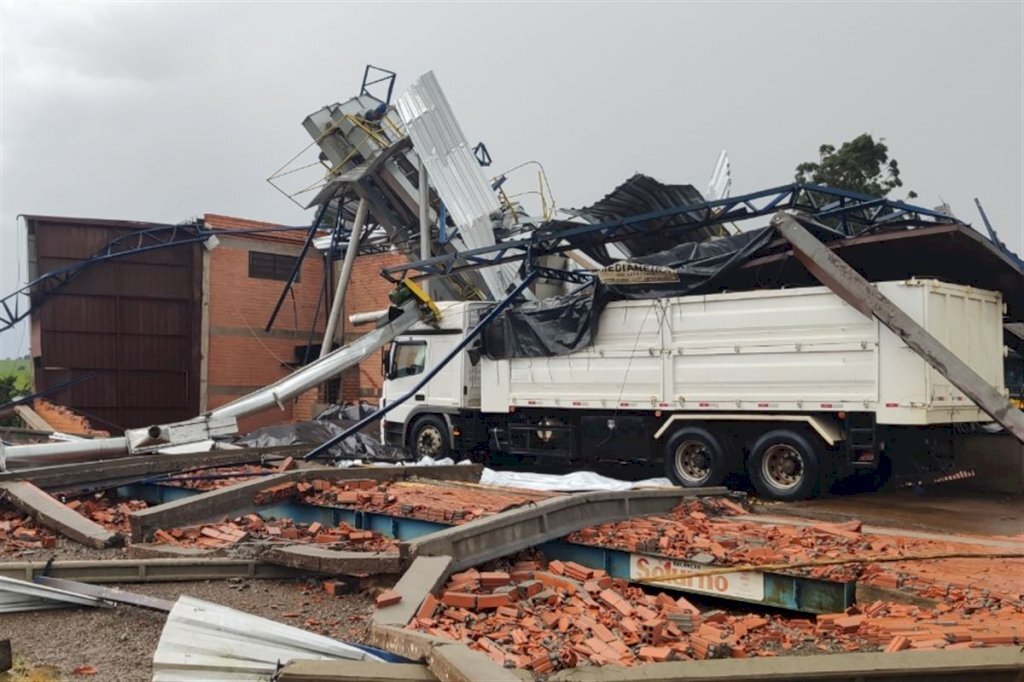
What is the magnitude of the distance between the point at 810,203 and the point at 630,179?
9.47ft

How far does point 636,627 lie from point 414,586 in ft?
5.09

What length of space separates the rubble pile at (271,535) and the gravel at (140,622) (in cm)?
101

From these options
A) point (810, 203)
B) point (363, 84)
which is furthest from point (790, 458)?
point (363, 84)

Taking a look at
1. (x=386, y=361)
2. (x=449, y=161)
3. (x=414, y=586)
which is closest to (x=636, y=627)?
(x=414, y=586)

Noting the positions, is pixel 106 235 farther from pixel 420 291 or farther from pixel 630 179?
pixel 630 179

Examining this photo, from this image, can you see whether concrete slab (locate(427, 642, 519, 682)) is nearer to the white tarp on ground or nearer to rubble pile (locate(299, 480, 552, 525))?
rubble pile (locate(299, 480, 552, 525))

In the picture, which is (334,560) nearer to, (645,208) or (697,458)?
(697,458)

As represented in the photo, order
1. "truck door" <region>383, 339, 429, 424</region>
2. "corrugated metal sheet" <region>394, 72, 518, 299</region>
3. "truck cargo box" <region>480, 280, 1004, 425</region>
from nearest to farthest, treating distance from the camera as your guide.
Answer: "truck cargo box" <region>480, 280, 1004, 425</region> → "truck door" <region>383, 339, 429, 424</region> → "corrugated metal sheet" <region>394, 72, 518, 299</region>

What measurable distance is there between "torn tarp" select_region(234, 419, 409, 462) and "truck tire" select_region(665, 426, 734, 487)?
5.40 metres

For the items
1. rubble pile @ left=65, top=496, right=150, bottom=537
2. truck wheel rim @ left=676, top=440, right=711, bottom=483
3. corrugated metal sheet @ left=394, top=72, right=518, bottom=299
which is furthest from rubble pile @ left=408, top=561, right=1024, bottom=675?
corrugated metal sheet @ left=394, top=72, right=518, bottom=299

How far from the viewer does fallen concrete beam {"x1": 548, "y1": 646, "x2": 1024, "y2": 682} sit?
4746 mm

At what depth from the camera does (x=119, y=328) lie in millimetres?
23250

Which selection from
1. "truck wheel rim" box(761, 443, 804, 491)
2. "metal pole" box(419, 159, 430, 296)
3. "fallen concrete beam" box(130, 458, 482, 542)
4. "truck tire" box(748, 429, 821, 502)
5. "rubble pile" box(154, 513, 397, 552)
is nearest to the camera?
"rubble pile" box(154, 513, 397, 552)

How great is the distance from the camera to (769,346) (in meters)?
12.7
